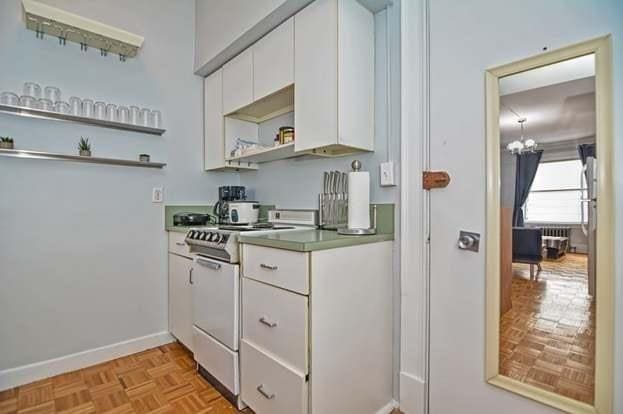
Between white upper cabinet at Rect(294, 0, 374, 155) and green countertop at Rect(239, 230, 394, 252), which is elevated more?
white upper cabinet at Rect(294, 0, 374, 155)

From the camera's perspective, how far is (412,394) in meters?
1.47

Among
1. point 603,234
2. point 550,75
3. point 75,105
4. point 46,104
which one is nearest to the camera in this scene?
point 603,234

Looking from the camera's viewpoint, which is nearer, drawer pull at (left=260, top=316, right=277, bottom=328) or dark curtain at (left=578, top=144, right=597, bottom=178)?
dark curtain at (left=578, top=144, right=597, bottom=178)

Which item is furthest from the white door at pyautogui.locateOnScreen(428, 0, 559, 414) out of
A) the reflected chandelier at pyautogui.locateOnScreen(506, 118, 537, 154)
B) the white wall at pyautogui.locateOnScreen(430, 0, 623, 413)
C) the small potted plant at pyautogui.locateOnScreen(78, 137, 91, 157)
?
the small potted plant at pyautogui.locateOnScreen(78, 137, 91, 157)

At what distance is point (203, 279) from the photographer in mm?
1745

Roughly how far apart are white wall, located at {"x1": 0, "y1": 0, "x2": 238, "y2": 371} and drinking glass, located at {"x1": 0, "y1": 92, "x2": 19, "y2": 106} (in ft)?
0.32

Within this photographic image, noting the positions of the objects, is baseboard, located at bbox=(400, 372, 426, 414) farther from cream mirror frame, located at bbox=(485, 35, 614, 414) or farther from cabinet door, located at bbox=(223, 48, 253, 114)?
cabinet door, located at bbox=(223, 48, 253, 114)

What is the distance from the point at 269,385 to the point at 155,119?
202 cm

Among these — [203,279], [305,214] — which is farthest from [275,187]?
[203,279]

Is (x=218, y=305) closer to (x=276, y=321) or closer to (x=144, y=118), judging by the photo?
(x=276, y=321)

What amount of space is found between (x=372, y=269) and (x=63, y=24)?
92.6 inches

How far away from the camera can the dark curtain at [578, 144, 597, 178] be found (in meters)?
1.03

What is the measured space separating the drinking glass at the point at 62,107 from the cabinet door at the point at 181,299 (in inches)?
46.9

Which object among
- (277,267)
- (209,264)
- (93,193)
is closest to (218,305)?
(209,264)
